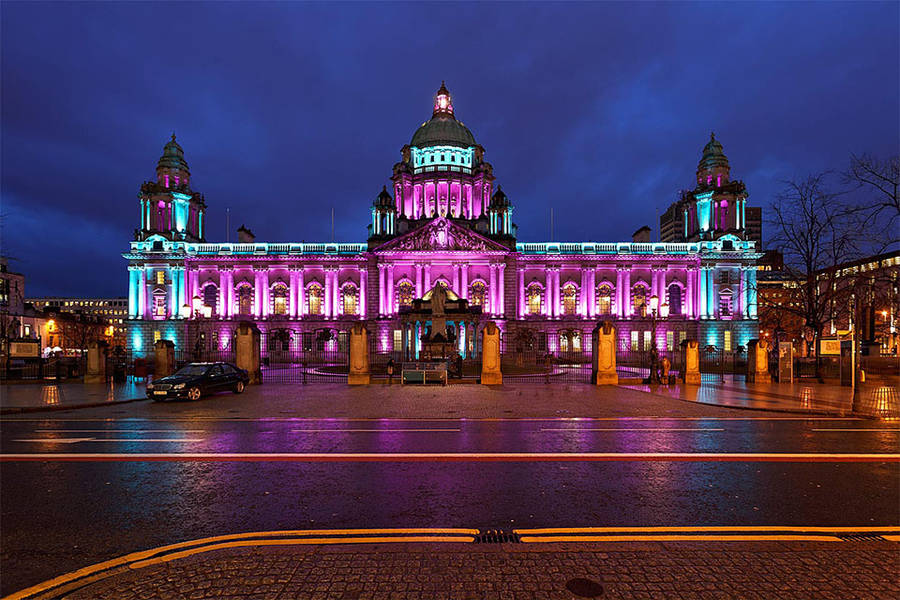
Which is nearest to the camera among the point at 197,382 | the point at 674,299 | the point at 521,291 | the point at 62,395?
the point at 197,382

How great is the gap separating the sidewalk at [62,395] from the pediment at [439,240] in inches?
1569

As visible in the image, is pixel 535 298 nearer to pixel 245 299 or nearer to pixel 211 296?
pixel 245 299

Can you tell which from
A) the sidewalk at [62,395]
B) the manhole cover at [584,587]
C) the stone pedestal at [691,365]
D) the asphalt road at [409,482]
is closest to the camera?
the manhole cover at [584,587]

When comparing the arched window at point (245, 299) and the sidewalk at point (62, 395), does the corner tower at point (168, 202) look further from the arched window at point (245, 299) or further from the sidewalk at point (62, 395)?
the sidewalk at point (62, 395)

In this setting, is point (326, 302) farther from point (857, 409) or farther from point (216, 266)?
point (857, 409)

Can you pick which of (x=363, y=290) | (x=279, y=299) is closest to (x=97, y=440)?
(x=363, y=290)

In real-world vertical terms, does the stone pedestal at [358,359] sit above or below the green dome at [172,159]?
below

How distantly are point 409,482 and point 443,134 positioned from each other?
3105 inches

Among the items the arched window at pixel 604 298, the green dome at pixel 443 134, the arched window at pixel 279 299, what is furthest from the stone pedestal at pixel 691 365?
the green dome at pixel 443 134

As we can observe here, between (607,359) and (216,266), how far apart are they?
186 ft

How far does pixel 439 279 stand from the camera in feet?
210

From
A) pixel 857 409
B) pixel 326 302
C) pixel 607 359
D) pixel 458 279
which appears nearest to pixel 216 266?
pixel 326 302

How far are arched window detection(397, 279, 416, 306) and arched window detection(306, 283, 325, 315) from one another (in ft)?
34.1

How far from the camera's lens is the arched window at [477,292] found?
65.1 meters
